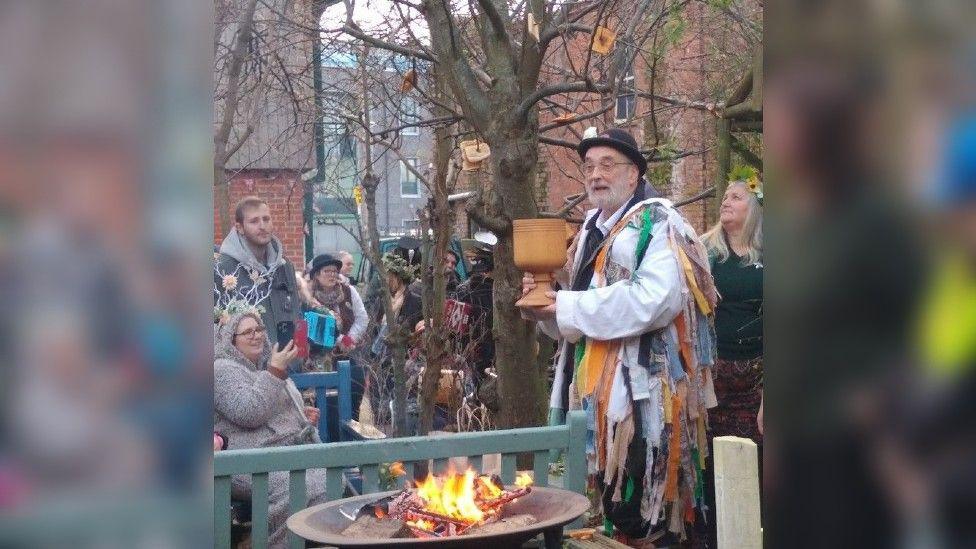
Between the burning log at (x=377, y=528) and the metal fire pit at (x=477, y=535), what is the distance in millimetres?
43

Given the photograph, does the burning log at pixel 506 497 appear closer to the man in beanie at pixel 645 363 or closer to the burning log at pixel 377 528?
the burning log at pixel 377 528

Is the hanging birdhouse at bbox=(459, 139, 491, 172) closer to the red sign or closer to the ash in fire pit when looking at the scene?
the red sign

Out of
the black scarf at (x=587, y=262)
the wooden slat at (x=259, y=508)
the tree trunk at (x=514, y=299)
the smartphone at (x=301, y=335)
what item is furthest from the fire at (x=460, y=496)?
the smartphone at (x=301, y=335)

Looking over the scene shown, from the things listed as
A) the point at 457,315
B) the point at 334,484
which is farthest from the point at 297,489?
the point at 457,315

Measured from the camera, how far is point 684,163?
43.1 feet

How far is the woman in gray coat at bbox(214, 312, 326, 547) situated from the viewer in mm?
4875

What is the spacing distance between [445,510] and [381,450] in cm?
61

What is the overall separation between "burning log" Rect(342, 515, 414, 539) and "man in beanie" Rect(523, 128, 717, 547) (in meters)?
1.35

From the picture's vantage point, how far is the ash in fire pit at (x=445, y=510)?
3078 mm

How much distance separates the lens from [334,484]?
3.80m
